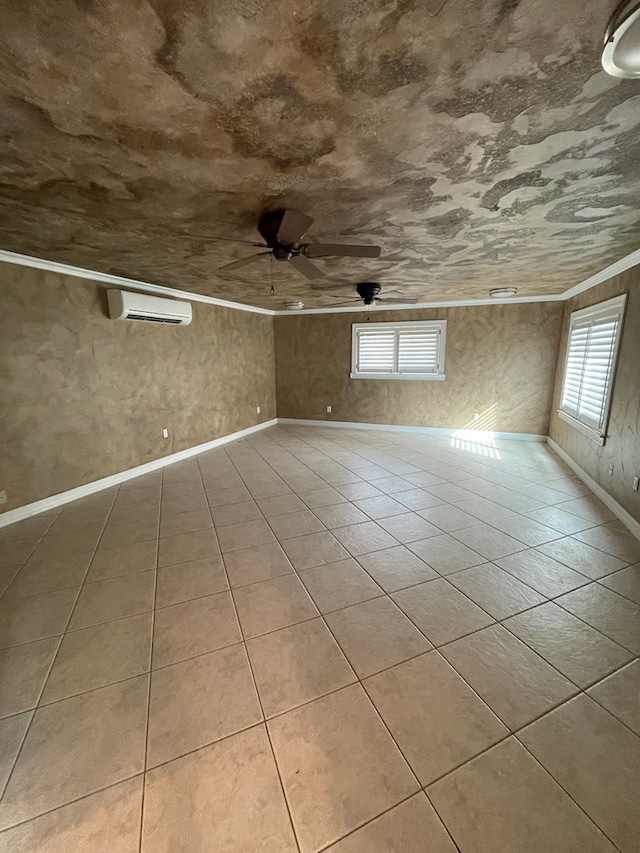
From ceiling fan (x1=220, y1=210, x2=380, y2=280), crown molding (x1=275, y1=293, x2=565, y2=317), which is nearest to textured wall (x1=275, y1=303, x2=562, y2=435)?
crown molding (x1=275, y1=293, x2=565, y2=317)

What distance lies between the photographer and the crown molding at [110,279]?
9.70ft

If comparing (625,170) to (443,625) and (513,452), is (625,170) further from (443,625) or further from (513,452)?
(513,452)

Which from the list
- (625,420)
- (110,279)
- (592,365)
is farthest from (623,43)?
(110,279)

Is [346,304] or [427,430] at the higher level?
[346,304]

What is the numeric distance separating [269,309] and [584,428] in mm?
5127

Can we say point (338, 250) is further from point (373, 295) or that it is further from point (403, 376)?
point (403, 376)

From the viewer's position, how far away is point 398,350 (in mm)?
6160

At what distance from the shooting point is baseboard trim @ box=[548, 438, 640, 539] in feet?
9.14

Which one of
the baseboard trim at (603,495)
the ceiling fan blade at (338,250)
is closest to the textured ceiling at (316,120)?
the ceiling fan blade at (338,250)

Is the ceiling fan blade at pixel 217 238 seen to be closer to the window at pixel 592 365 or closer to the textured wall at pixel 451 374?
the window at pixel 592 365

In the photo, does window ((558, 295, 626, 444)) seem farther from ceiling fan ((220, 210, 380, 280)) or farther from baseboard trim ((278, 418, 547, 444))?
ceiling fan ((220, 210, 380, 280))

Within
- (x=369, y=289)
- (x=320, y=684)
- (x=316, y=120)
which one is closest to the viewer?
(x=316, y=120)

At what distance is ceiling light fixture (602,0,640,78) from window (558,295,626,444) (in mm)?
2847

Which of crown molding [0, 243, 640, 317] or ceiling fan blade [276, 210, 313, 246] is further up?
crown molding [0, 243, 640, 317]
